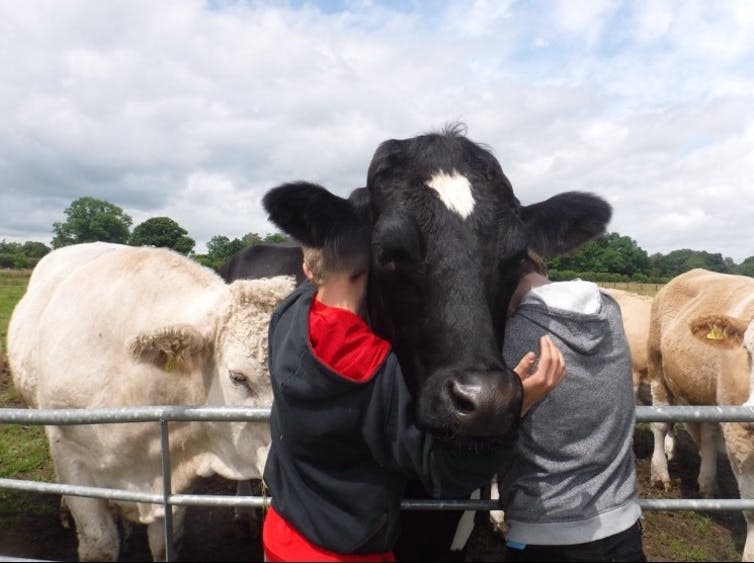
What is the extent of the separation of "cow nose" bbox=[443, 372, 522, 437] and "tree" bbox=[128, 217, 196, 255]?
150 feet

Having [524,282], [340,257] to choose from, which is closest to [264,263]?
[340,257]

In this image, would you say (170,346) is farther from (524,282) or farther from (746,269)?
(746,269)

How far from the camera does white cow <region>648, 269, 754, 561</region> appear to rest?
4.66m

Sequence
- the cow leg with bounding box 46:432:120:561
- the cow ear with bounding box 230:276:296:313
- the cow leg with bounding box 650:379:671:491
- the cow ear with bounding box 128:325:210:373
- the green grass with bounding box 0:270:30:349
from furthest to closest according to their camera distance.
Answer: the green grass with bounding box 0:270:30:349, the cow leg with bounding box 650:379:671:491, the cow leg with bounding box 46:432:120:561, the cow ear with bounding box 230:276:296:313, the cow ear with bounding box 128:325:210:373

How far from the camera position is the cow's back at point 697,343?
5211 millimetres

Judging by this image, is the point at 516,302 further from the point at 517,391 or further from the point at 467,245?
the point at 517,391

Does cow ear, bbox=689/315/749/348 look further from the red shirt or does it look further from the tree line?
the tree line

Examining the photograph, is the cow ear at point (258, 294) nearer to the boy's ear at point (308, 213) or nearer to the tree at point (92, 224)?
the boy's ear at point (308, 213)

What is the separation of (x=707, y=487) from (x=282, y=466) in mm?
6029

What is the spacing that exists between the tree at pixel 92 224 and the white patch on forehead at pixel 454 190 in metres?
73.0

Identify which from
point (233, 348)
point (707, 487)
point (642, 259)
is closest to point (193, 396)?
point (233, 348)

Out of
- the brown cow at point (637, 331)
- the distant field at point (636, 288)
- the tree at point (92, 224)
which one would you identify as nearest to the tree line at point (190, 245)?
the tree at point (92, 224)

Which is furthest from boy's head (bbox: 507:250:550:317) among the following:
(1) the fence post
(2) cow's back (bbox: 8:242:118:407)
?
(2) cow's back (bbox: 8:242:118:407)

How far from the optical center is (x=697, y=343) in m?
6.04
